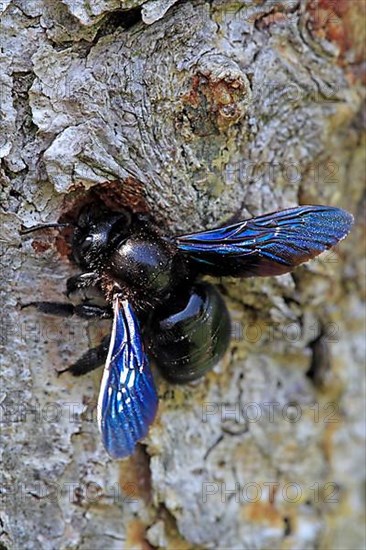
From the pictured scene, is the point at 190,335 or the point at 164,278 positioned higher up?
the point at 164,278

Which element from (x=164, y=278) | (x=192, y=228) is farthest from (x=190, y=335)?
(x=192, y=228)

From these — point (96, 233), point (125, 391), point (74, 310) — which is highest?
point (96, 233)

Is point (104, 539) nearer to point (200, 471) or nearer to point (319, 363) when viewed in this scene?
point (200, 471)

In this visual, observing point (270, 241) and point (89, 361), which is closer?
point (89, 361)

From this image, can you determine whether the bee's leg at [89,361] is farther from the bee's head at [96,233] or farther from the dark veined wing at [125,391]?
the bee's head at [96,233]

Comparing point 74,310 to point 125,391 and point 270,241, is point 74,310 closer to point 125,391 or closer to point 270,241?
point 125,391

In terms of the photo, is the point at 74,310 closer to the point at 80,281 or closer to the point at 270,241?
the point at 80,281
